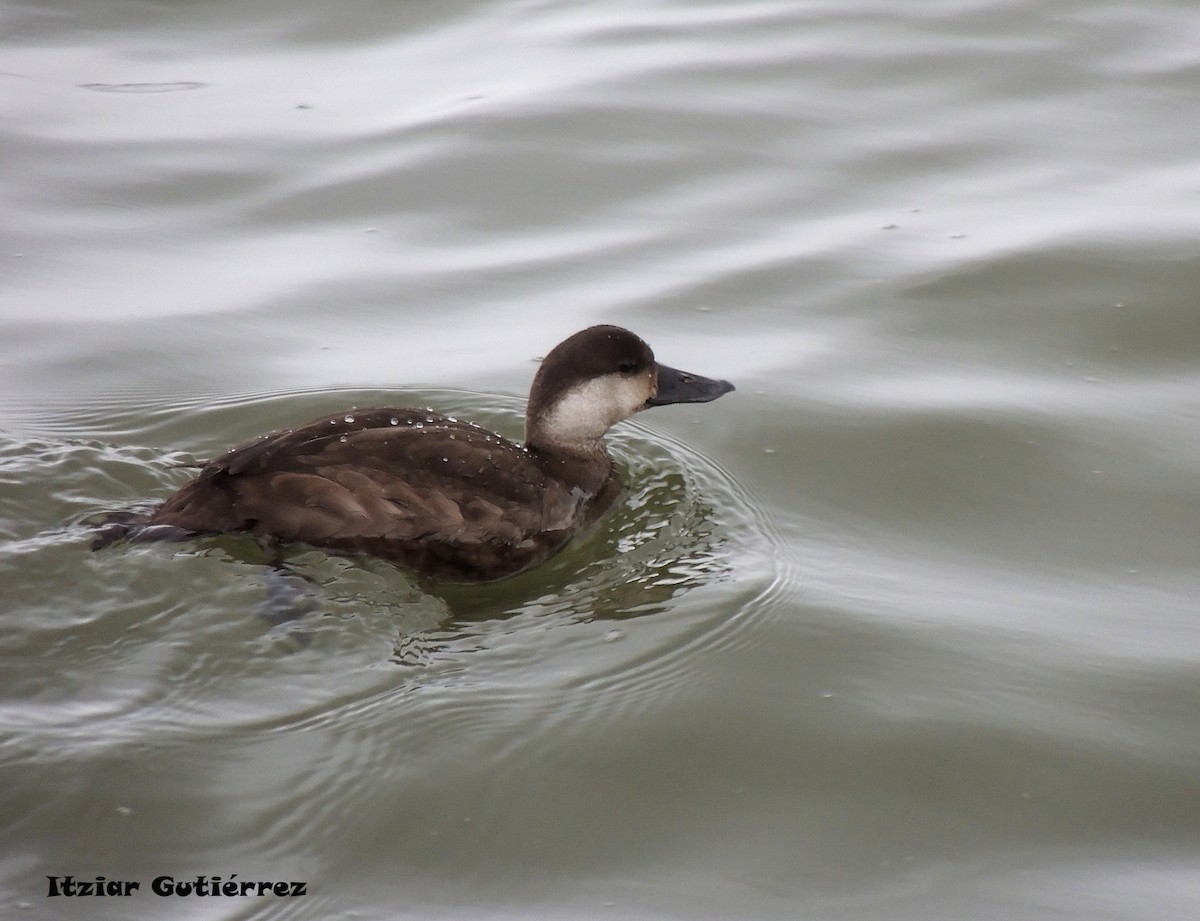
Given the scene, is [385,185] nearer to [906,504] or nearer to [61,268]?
[61,268]

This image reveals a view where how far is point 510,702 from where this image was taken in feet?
13.4

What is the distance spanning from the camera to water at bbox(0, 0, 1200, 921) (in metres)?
3.65

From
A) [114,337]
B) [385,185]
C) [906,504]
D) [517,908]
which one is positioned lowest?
[517,908]

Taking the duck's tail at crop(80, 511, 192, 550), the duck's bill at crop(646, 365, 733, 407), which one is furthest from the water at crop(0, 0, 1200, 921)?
the duck's bill at crop(646, 365, 733, 407)

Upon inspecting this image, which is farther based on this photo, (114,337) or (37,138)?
(37,138)

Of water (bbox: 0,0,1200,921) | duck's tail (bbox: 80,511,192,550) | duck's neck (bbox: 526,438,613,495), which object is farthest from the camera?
duck's neck (bbox: 526,438,613,495)

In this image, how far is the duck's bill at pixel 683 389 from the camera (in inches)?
218

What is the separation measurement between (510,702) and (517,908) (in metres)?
0.79

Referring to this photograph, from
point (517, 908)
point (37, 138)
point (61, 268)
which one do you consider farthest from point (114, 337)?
point (517, 908)

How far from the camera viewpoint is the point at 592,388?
213 inches

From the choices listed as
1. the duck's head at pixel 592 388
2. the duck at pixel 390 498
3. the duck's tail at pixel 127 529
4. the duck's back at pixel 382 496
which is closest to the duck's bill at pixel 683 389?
the duck's head at pixel 592 388

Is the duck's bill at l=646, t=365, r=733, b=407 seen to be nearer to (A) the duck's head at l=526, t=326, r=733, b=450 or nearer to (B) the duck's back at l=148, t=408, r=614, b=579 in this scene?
(A) the duck's head at l=526, t=326, r=733, b=450

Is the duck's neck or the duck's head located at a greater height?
the duck's head

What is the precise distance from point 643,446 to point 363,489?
4.74 ft
